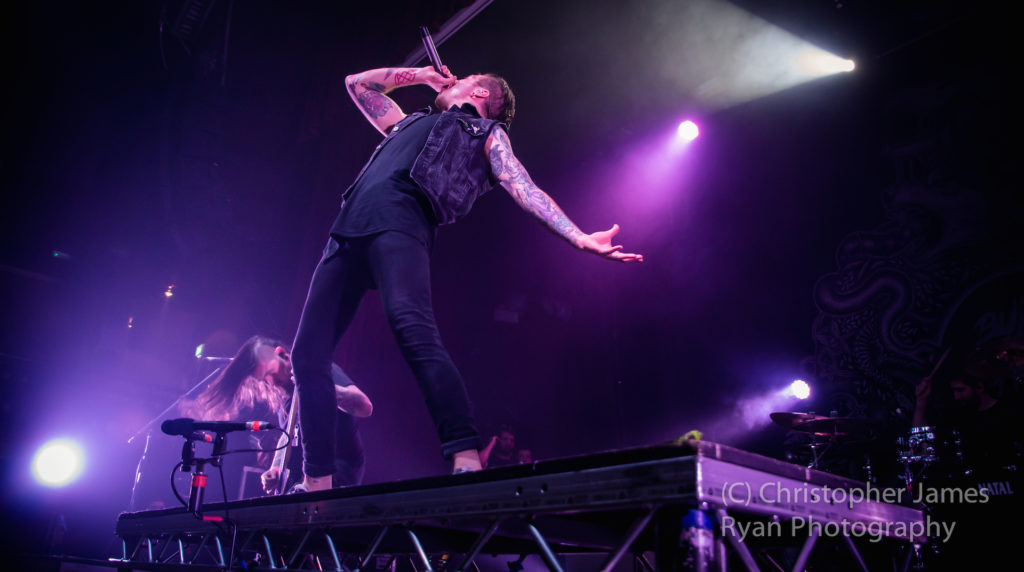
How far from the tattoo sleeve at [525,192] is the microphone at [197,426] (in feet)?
4.81

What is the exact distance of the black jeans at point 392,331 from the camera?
178 cm

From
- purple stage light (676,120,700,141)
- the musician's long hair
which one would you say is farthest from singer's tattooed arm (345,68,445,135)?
purple stage light (676,120,700,141)

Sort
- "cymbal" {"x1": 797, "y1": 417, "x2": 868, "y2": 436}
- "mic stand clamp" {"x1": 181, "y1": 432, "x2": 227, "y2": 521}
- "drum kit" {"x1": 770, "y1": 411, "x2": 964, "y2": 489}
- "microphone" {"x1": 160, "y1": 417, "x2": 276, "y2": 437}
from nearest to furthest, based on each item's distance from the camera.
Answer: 1. "mic stand clamp" {"x1": 181, "y1": 432, "x2": 227, "y2": 521}
2. "microphone" {"x1": 160, "y1": 417, "x2": 276, "y2": 437}
3. "drum kit" {"x1": 770, "y1": 411, "x2": 964, "y2": 489}
4. "cymbal" {"x1": 797, "y1": 417, "x2": 868, "y2": 436}

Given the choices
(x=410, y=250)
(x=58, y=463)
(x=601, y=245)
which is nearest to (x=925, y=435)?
(x=601, y=245)

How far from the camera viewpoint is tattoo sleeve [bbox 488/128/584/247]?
2.05 m

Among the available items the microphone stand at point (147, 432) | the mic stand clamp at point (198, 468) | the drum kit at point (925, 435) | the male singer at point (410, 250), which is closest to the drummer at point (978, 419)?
the drum kit at point (925, 435)

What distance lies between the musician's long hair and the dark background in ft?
2.28

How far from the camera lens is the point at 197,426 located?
8.27 ft

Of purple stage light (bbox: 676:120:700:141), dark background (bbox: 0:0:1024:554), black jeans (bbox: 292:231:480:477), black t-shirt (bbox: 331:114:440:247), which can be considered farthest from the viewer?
purple stage light (bbox: 676:120:700:141)

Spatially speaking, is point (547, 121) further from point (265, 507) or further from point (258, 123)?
point (265, 507)

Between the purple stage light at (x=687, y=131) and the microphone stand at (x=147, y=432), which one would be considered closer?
the microphone stand at (x=147, y=432)

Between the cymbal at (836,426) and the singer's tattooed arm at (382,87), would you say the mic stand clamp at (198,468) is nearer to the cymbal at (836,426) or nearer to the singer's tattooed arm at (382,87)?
the singer's tattooed arm at (382,87)

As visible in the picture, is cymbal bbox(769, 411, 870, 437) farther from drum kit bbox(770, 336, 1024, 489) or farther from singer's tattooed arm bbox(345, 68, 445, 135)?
singer's tattooed arm bbox(345, 68, 445, 135)

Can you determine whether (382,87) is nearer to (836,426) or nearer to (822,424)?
(822,424)
